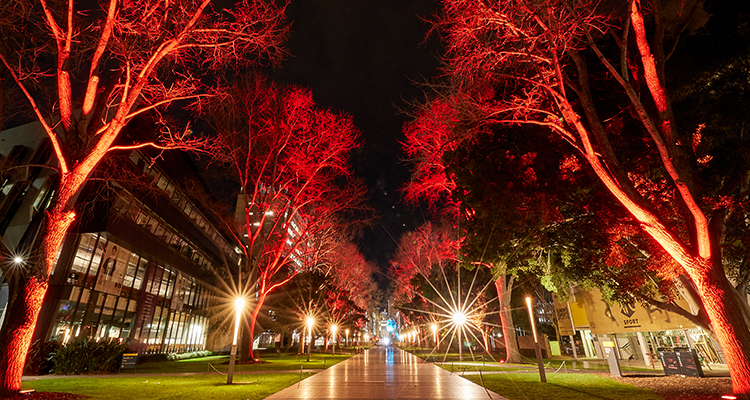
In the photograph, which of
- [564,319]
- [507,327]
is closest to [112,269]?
[507,327]

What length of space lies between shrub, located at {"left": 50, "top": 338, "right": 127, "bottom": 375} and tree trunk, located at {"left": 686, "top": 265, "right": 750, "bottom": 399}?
2157cm

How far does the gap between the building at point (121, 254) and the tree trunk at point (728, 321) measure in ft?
50.9

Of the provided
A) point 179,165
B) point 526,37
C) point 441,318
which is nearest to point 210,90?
point 526,37

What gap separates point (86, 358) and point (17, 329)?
11.3m

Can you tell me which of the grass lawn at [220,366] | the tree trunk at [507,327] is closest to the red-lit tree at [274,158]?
the grass lawn at [220,366]

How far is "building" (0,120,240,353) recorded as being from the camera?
57.8 feet

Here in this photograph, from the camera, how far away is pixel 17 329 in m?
6.40

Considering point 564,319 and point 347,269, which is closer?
point 564,319

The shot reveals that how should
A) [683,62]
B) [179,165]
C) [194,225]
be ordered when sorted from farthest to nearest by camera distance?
[194,225] < [179,165] < [683,62]

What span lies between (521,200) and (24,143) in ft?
90.0

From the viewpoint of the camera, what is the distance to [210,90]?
9.23 meters

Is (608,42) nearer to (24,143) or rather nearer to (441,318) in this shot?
(24,143)

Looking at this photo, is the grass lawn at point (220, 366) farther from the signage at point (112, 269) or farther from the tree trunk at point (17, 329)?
the tree trunk at point (17, 329)

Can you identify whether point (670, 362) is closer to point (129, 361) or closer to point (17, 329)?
point (17, 329)
